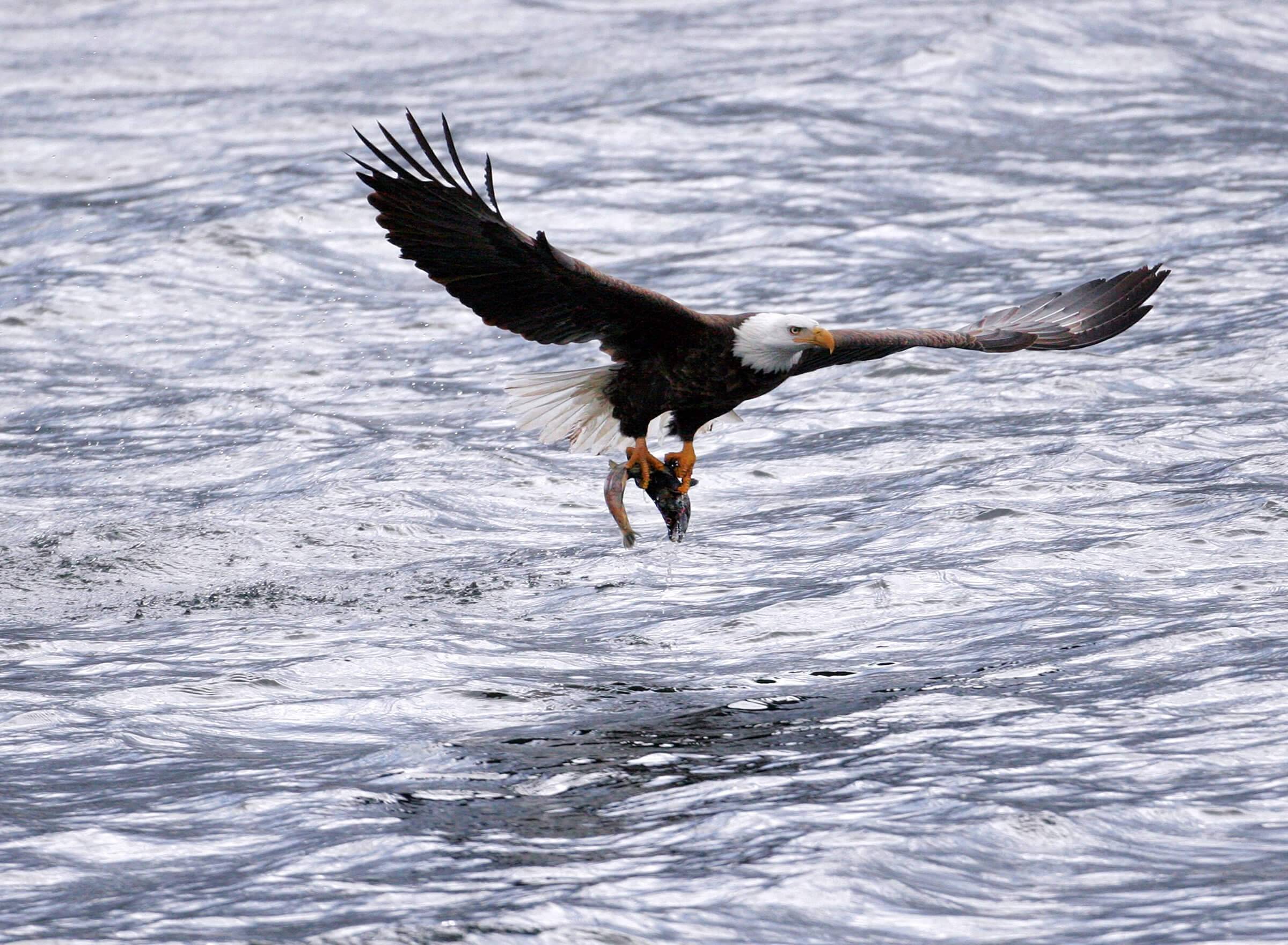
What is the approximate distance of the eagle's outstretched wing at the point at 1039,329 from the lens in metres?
8.43

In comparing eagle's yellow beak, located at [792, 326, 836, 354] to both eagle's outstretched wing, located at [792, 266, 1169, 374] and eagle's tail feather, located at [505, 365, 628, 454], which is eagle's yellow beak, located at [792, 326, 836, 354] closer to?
eagle's outstretched wing, located at [792, 266, 1169, 374]

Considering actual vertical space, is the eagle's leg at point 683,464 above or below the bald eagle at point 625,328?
below

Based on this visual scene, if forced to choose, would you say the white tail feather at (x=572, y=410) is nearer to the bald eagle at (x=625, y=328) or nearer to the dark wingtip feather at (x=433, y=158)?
the bald eagle at (x=625, y=328)

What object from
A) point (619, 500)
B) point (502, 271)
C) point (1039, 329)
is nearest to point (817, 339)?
point (619, 500)

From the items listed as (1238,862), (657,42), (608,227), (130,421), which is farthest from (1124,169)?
(1238,862)

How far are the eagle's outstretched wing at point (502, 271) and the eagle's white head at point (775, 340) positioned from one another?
0.17 meters

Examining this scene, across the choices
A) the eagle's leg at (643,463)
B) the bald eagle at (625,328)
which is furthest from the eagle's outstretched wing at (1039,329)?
the eagle's leg at (643,463)

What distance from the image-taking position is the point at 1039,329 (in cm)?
920

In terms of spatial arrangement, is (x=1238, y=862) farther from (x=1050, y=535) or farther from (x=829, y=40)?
(x=829, y=40)

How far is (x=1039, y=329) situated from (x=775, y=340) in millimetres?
1907

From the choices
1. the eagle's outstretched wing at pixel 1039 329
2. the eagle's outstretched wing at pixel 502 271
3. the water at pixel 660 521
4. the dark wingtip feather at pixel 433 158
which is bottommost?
the water at pixel 660 521

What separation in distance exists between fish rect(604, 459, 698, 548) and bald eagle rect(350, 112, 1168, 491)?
1.6 inches

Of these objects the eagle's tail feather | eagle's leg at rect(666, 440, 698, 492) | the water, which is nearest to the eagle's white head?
eagle's leg at rect(666, 440, 698, 492)

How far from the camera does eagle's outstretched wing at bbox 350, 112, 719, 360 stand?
278 inches
